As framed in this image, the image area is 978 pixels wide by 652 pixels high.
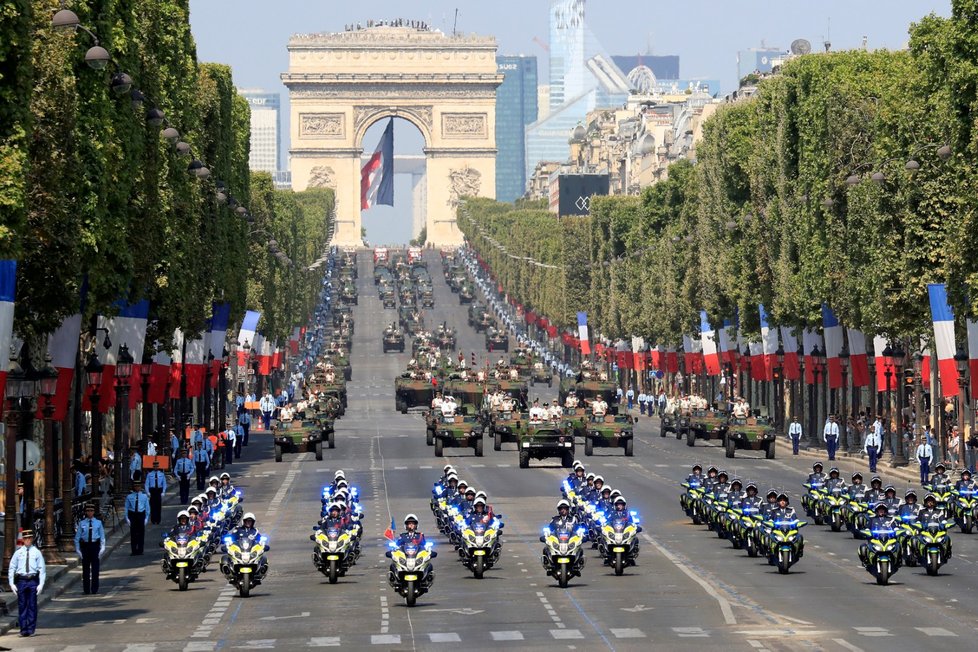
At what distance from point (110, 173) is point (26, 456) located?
1086 centimetres

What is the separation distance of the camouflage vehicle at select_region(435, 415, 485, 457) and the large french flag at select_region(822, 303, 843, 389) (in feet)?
41.1

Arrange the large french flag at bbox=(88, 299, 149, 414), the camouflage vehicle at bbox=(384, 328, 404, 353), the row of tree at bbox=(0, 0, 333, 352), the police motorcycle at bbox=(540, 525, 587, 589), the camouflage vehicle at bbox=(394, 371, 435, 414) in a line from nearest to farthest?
the row of tree at bbox=(0, 0, 333, 352) → the police motorcycle at bbox=(540, 525, 587, 589) → the large french flag at bbox=(88, 299, 149, 414) → the camouflage vehicle at bbox=(394, 371, 435, 414) → the camouflage vehicle at bbox=(384, 328, 404, 353)

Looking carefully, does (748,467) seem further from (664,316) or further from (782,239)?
(664,316)

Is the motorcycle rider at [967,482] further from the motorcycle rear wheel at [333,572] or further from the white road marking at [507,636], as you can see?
the white road marking at [507,636]

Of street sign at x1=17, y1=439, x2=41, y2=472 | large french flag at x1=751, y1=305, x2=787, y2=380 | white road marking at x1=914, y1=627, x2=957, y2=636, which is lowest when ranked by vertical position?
white road marking at x1=914, y1=627, x2=957, y2=636

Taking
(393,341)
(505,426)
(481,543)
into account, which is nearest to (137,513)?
(481,543)

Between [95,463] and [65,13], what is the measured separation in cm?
1878

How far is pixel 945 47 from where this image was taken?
6138cm

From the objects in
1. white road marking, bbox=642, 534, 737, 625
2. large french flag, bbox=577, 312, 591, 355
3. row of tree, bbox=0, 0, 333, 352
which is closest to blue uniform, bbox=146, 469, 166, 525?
row of tree, bbox=0, 0, 333, 352

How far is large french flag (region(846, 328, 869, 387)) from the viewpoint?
82500 mm

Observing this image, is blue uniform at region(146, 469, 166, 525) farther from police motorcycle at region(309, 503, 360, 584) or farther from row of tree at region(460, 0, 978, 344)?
row of tree at region(460, 0, 978, 344)

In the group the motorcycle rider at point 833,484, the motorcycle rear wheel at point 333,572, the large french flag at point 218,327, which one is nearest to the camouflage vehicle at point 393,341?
the large french flag at point 218,327

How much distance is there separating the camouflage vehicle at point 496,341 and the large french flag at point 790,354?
8439cm

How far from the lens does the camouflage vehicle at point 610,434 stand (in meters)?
83.5
